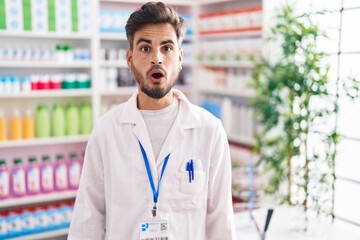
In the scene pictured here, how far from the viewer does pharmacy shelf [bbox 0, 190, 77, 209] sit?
3865mm

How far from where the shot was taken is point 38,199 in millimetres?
4008

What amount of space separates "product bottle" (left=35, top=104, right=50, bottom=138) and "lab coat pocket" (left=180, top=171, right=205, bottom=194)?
2.74 metres

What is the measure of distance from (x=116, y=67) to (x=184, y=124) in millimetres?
3086

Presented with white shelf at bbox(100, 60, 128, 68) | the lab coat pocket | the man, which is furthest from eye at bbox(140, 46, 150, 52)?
white shelf at bbox(100, 60, 128, 68)

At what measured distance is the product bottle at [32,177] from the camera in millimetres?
3971

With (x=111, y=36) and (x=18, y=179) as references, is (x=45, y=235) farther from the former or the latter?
(x=111, y=36)

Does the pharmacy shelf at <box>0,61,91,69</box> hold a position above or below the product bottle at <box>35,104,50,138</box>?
above

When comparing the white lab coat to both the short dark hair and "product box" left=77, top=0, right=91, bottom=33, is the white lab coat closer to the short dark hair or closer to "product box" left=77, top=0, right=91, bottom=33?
the short dark hair

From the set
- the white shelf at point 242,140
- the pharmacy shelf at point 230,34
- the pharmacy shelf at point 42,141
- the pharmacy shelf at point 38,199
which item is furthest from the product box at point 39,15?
the white shelf at point 242,140

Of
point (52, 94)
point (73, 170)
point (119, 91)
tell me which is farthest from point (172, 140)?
point (119, 91)

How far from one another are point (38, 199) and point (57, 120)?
80 cm

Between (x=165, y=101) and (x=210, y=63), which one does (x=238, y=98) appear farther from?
(x=165, y=101)

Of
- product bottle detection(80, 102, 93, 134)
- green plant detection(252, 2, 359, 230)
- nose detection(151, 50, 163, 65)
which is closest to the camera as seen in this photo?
nose detection(151, 50, 163, 65)

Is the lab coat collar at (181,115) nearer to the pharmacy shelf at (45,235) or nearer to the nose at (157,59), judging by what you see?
the nose at (157,59)
